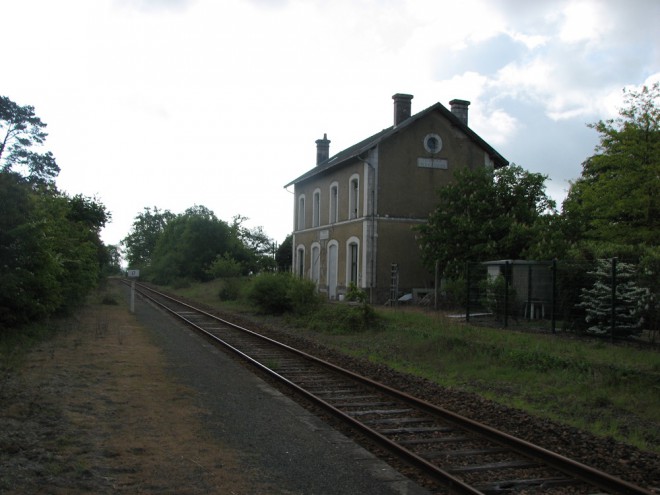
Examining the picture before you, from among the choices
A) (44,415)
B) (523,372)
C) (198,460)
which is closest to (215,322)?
(523,372)

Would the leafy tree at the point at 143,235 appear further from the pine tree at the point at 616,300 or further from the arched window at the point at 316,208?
the pine tree at the point at 616,300

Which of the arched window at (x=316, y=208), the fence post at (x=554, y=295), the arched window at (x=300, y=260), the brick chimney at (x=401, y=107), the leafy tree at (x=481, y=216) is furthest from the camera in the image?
the arched window at (x=300, y=260)

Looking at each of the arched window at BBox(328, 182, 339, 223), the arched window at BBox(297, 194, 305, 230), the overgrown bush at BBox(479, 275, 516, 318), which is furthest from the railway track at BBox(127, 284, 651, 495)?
the arched window at BBox(297, 194, 305, 230)

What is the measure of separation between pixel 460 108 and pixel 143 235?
97274mm

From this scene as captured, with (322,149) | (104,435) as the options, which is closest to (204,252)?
(322,149)

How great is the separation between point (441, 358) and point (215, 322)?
10.8 m

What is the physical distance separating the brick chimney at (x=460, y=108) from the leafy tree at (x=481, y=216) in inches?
278

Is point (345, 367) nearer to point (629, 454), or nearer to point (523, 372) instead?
→ point (523, 372)

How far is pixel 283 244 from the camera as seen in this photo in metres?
66.9

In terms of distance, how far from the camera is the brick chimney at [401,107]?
3111 centimetres

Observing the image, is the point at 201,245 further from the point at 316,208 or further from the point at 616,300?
the point at 616,300

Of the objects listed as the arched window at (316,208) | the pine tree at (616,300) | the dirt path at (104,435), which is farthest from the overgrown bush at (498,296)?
the arched window at (316,208)

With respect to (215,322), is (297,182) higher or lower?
higher

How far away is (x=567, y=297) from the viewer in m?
14.6
